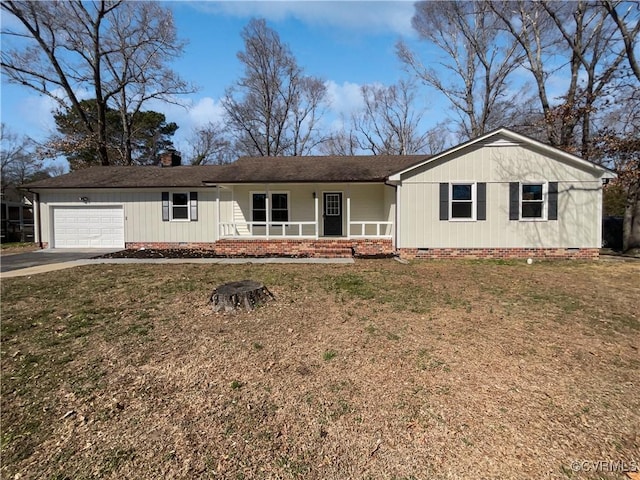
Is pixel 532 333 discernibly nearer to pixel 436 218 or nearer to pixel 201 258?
pixel 436 218

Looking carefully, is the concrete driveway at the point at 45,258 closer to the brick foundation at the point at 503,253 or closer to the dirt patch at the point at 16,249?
the dirt patch at the point at 16,249

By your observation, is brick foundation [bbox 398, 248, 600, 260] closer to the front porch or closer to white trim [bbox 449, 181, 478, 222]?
white trim [bbox 449, 181, 478, 222]

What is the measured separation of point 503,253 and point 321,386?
10.1 metres

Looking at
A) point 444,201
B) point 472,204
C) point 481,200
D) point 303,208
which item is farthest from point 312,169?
point 481,200

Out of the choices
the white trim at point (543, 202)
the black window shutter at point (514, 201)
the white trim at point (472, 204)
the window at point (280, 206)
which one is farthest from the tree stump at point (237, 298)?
the white trim at point (543, 202)

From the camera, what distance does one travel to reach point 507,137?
1125cm

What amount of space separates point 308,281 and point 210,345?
3.52 m

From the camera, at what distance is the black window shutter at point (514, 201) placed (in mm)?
11352

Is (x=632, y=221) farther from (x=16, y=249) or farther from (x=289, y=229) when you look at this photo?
(x=16, y=249)

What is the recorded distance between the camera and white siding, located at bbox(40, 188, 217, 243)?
47.8 feet

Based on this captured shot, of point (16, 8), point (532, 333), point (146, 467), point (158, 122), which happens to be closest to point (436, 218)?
point (532, 333)

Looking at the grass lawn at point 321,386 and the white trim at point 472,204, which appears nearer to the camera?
the grass lawn at point 321,386

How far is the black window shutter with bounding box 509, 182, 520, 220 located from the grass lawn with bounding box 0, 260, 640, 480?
5229 mm

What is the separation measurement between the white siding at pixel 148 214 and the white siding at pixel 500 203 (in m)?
8.03
